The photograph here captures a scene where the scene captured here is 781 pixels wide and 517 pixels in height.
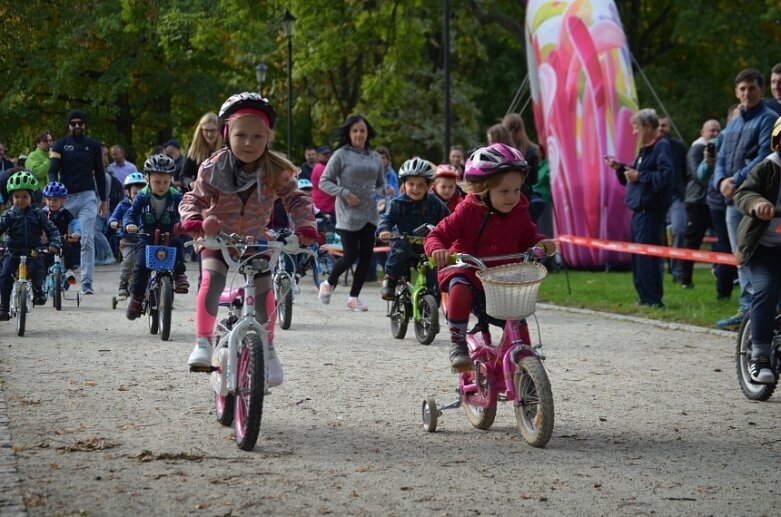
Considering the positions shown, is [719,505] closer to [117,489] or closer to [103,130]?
[117,489]

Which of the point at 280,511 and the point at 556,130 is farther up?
the point at 556,130

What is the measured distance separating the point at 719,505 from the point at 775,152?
3337 millimetres

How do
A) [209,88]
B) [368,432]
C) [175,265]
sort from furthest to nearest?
[209,88] < [175,265] < [368,432]

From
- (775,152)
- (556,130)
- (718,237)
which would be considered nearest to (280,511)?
(775,152)

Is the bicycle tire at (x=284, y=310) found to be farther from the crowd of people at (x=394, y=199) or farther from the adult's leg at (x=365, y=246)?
the adult's leg at (x=365, y=246)

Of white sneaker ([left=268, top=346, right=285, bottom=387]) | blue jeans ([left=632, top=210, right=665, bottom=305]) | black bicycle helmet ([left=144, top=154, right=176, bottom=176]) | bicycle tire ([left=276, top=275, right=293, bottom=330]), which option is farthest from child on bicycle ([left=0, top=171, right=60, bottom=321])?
white sneaker ([left=268, top=346, right=285, bottom=387])

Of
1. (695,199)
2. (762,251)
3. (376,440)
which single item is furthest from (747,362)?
(695,199)

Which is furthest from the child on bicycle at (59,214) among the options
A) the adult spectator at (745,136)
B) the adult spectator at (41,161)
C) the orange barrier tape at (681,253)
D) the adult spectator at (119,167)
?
the adult spectator at (119,167)

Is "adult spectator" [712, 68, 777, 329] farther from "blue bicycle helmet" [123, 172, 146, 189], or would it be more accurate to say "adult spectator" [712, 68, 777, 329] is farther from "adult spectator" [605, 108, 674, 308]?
"blue bicycle helmet" [123, 172, 146, 189]

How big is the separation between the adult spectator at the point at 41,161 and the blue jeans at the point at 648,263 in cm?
912

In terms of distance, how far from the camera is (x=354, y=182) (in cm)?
1502

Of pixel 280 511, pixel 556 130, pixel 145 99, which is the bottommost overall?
pixel 280 511

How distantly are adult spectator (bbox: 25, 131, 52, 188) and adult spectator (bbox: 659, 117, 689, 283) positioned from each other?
869 centimetres

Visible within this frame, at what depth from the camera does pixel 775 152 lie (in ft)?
28.2
